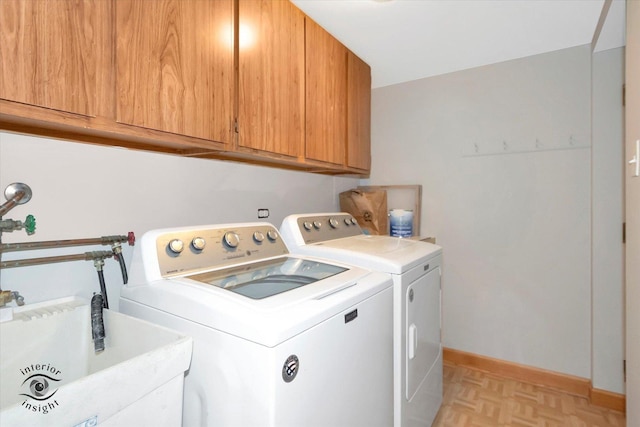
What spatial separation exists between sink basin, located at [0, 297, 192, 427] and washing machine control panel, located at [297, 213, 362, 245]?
936 mm

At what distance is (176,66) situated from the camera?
119 centimetres

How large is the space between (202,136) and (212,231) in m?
0.38

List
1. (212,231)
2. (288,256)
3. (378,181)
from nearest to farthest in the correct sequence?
1. (212,231)
2. (288,256)
3. (378,181)

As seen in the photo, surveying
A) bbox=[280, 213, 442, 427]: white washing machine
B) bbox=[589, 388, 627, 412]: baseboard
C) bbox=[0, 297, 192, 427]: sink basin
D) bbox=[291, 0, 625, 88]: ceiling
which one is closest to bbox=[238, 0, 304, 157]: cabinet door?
bbox=[291, 0, 625, 88]: ceiling

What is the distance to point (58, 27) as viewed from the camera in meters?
0.91

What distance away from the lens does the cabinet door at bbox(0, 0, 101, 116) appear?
2.70 feet

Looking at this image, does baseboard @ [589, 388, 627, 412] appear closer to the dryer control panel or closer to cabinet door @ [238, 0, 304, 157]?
the dryer control panel

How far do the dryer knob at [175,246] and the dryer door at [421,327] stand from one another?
92 cm

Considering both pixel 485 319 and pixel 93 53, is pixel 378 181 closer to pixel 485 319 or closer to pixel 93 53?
pixel 485 319

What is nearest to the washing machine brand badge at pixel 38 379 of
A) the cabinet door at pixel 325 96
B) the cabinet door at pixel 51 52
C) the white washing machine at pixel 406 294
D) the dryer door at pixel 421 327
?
the cabinet door at pixel 51 52

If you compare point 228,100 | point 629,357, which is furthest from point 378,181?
point 629,357

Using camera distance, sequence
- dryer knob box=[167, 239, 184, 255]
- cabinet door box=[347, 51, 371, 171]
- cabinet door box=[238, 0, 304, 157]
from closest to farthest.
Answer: dryer knob box=[167, 239, 184, 255]
cabinet door box=[238, 0, 304, 157]
cabinet door box=[347, 51, 371, 171]

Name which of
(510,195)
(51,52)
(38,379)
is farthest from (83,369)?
(510,195)

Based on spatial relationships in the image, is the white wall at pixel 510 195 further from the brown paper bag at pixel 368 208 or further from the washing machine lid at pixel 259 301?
the washing machine lid at pixel 259 301
